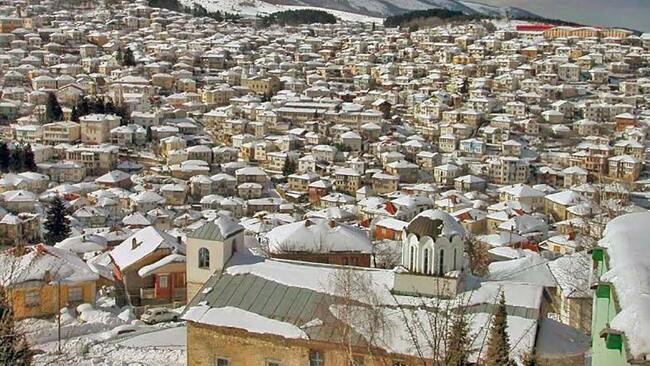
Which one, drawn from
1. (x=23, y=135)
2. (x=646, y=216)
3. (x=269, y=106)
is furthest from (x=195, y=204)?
(x=646, y=216)

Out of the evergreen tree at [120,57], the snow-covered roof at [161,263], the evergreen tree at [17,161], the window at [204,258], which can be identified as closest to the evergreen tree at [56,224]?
the evergreen tree at [17,161]

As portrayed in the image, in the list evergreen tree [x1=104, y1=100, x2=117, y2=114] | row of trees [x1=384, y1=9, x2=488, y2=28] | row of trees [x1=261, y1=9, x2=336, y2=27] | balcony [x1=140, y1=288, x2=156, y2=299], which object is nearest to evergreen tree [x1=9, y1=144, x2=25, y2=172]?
evergreen tree [x1=104, y1=100, x2=117, y2=114]

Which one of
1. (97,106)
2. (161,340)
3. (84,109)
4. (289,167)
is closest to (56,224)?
(289,167)

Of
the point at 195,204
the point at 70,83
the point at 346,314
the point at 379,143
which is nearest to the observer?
the point at 346,314

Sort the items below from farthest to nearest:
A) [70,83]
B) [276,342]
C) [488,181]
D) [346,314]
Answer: [70,83]
[488,181]
[276,342]
[346,314]

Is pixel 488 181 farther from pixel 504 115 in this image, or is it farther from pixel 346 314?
pixel 346 314

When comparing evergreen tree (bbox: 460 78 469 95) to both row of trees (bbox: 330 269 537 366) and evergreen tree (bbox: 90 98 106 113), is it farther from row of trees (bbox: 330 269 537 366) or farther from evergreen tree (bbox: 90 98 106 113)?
row of trees (bbox: 330 269 537 366)
